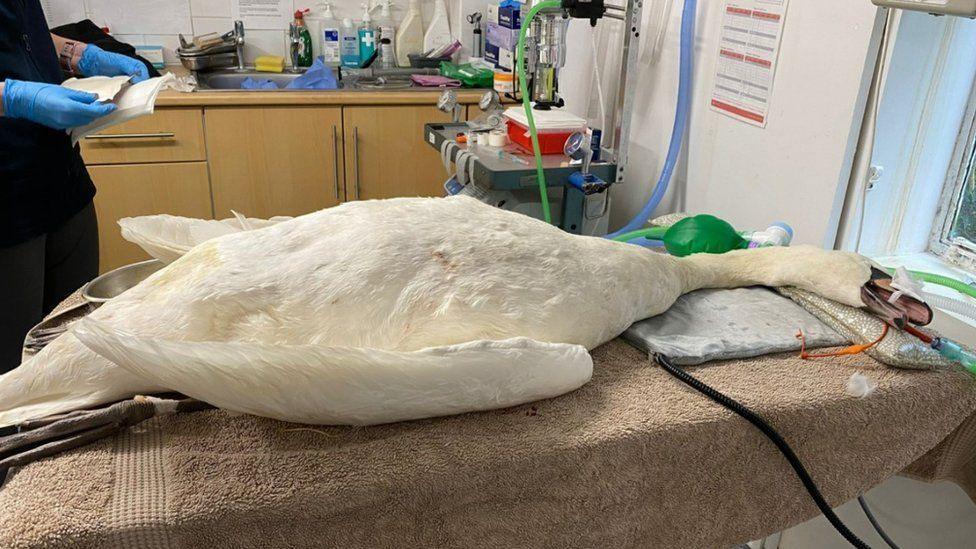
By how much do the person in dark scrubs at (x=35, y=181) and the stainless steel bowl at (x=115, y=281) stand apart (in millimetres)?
425

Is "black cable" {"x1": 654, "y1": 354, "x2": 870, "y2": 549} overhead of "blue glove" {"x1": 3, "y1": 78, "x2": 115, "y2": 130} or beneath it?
beneath

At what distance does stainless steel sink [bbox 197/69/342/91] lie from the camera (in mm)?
3182

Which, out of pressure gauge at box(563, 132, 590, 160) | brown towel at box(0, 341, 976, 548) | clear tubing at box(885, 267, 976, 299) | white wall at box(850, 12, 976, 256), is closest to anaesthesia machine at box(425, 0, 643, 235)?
pressure gauge at box(563, 132, 590, 160)

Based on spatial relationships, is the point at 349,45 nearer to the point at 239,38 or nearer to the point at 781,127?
the point at 239,38

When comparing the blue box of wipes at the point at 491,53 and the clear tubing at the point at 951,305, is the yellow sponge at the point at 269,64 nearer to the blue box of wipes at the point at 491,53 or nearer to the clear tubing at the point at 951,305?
the blue box of wipes at the point at 491,53

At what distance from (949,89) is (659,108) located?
0.82 m

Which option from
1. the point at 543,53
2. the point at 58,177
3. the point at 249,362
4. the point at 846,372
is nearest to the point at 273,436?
the point at 249,362

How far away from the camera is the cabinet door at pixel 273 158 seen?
9.25 ft

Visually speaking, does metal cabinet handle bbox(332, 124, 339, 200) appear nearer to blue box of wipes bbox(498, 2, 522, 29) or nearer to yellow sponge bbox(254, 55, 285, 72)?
yellow sponge bbox(254, 55, 285, 72)

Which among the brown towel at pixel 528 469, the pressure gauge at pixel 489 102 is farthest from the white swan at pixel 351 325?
the pressure gauge at pixel 489 102

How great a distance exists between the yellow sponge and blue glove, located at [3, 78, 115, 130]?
76.6 inches

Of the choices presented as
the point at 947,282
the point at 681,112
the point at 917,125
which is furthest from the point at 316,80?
the point at 947,282

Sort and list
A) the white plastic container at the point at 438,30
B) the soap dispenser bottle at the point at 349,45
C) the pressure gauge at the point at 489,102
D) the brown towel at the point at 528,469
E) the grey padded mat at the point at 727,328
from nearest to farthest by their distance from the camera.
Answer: the brown towel at the point at 528,469, the grey padded mat at the point at 727,328, the pressure gauge at the point at 489,102, the soap dispenser bottle at the point at 349,45, the white plastic container at the point at 438,30

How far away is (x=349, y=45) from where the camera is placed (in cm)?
336
